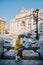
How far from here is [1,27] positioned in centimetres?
3503

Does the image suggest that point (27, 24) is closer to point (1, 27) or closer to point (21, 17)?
point (21, 17)

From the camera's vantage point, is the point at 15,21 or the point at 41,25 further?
the point at 15,21

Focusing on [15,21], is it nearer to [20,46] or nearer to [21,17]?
[21,17]

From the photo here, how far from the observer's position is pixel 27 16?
86.8ft

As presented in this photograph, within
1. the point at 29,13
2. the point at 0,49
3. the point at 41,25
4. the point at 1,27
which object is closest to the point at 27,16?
the point at 29,13

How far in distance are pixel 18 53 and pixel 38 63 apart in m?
0.56

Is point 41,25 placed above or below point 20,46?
above

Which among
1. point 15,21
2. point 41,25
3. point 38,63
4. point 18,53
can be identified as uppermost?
point 15,21

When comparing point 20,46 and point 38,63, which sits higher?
point 20,46

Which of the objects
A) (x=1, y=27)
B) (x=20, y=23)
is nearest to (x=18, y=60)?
(x=20, y=23)

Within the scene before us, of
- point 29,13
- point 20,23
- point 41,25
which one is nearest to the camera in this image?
point 41,25

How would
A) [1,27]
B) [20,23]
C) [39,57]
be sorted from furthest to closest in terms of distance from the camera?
[1,27] < [20,23] < [39,57]

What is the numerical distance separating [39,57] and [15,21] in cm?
2453

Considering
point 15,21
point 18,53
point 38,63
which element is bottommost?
point 38,63
